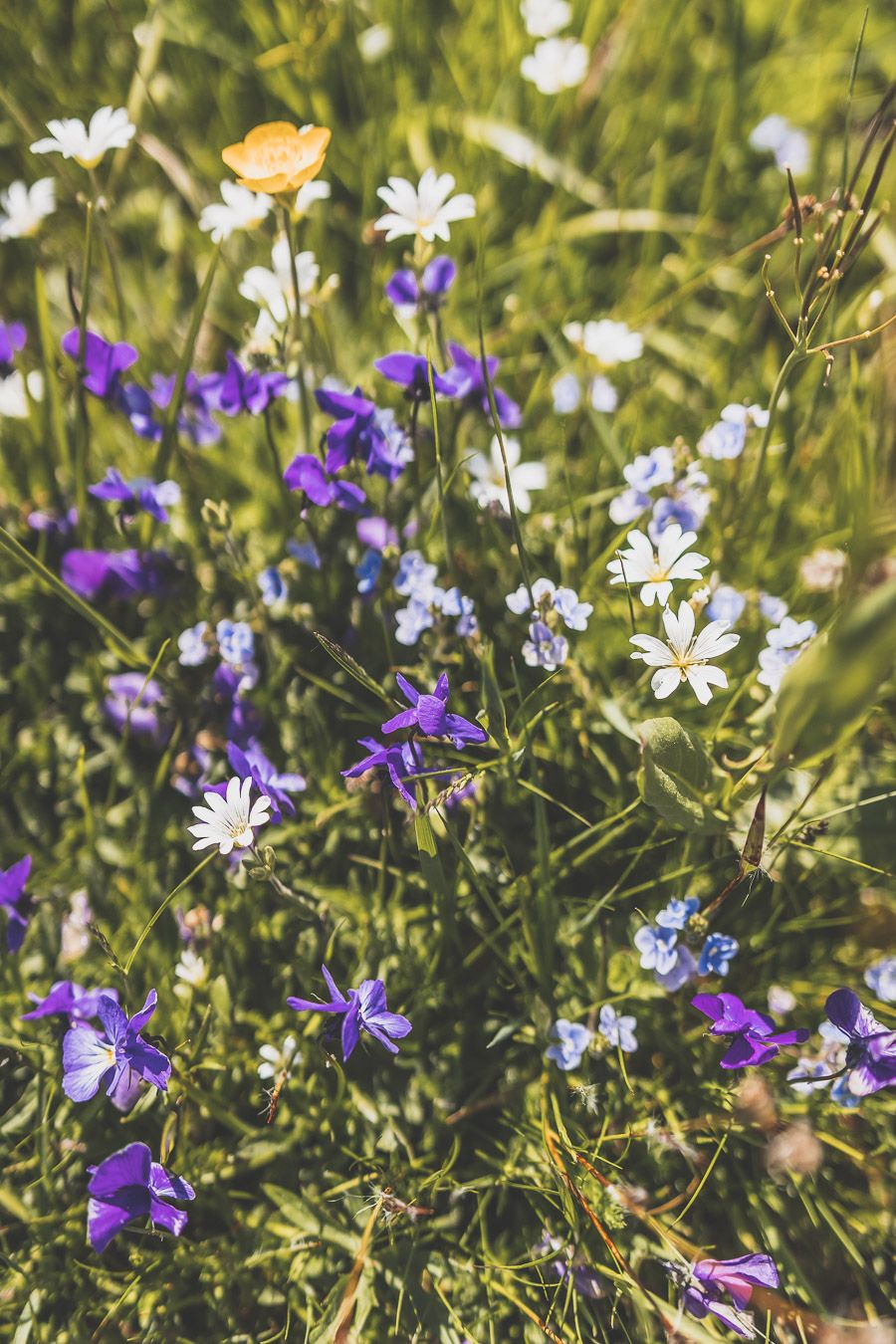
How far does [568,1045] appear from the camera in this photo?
1.95 meters

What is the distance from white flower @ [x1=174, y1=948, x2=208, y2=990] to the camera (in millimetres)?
1991

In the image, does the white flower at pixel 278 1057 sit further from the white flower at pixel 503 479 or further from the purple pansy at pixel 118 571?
the white flower at pixel 503 479

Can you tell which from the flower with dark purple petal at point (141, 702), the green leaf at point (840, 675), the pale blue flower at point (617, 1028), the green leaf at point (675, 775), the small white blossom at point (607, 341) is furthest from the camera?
the small white blossom at point (607, 341)

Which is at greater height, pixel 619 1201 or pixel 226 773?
pixel 226 773

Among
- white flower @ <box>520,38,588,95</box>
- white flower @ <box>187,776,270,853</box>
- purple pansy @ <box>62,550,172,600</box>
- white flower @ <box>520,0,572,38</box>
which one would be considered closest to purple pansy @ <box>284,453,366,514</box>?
purple pansy @ <box>62,550,172,600</box>

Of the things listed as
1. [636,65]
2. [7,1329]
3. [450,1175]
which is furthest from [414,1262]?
[636,65]

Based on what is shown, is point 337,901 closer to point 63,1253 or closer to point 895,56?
point 63,1253

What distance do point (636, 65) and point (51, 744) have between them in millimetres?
2761

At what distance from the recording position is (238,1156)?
198cm

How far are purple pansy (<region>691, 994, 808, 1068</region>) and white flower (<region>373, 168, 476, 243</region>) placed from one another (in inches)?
64.8

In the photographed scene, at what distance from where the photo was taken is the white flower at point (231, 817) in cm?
176

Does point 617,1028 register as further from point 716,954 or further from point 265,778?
point 265,778

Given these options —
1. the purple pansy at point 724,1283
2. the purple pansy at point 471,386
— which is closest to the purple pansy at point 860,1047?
the purple pansy at point 724,1283

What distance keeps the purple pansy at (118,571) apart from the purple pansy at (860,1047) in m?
1.75
